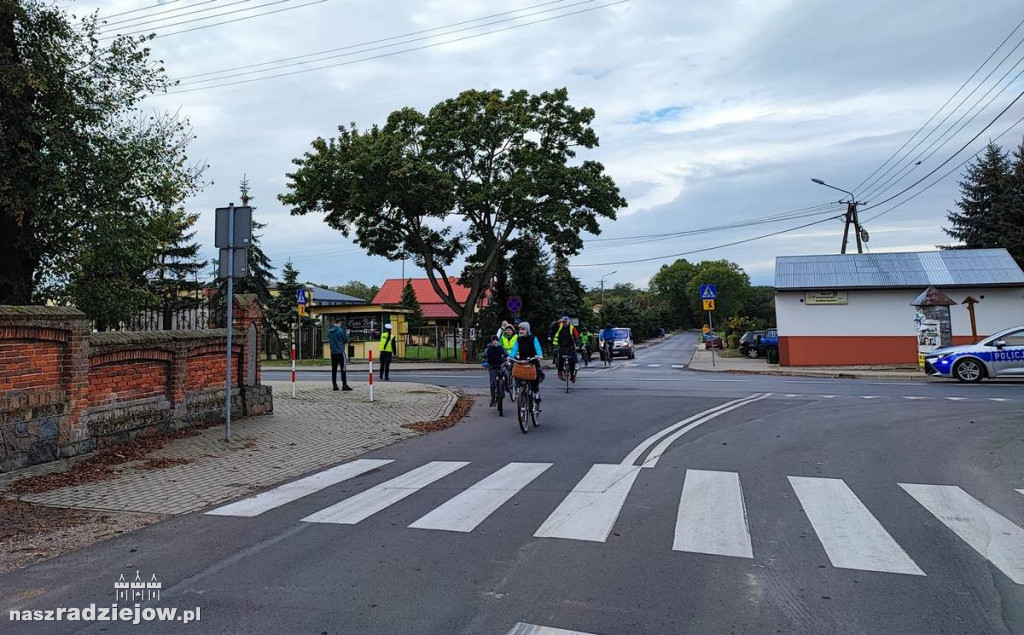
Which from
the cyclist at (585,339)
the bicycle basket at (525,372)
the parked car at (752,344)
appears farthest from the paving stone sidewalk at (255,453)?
the parked car at (752,344)

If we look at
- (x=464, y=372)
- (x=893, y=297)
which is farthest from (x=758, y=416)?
(x=893, y=297)

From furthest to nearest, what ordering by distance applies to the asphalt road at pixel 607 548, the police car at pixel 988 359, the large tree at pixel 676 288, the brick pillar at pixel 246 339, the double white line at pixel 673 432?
1. the large tree at pixel 676 288
2. the police car at pixel 988 359
3. the brick pillar at pixel 246 339
4. the double white line at pixel 673 432
5. the asphalt road at pixel 607 548

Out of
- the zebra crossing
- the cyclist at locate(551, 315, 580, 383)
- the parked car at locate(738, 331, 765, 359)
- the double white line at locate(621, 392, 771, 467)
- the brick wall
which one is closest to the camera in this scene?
the zebra crossing

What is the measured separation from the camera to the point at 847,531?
510 centimetres

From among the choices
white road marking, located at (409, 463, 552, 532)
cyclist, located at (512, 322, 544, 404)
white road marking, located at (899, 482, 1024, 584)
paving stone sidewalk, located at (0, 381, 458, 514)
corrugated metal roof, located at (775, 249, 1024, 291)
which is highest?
corrugated metal roof, located at (775, 249, 1024, 291)

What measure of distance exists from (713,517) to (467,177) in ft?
90.0

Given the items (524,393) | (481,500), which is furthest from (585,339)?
(481,500)

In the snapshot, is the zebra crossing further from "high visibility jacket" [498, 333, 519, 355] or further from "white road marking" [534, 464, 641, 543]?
"high visibility jacket" [498, 333, 519, 355]

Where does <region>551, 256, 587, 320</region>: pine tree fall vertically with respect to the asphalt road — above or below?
above

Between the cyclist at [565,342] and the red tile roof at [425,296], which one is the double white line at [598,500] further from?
the red tile roof at [425,296]

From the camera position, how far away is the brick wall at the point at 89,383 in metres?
7.34

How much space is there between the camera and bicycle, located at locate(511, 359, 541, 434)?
10414 millimetres

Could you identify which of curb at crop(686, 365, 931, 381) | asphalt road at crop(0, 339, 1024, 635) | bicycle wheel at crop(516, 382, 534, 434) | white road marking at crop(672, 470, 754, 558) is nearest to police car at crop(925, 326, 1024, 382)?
curb at crop(686, 365, 931, 381)

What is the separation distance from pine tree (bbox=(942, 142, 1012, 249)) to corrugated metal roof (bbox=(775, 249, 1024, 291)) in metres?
14.1
